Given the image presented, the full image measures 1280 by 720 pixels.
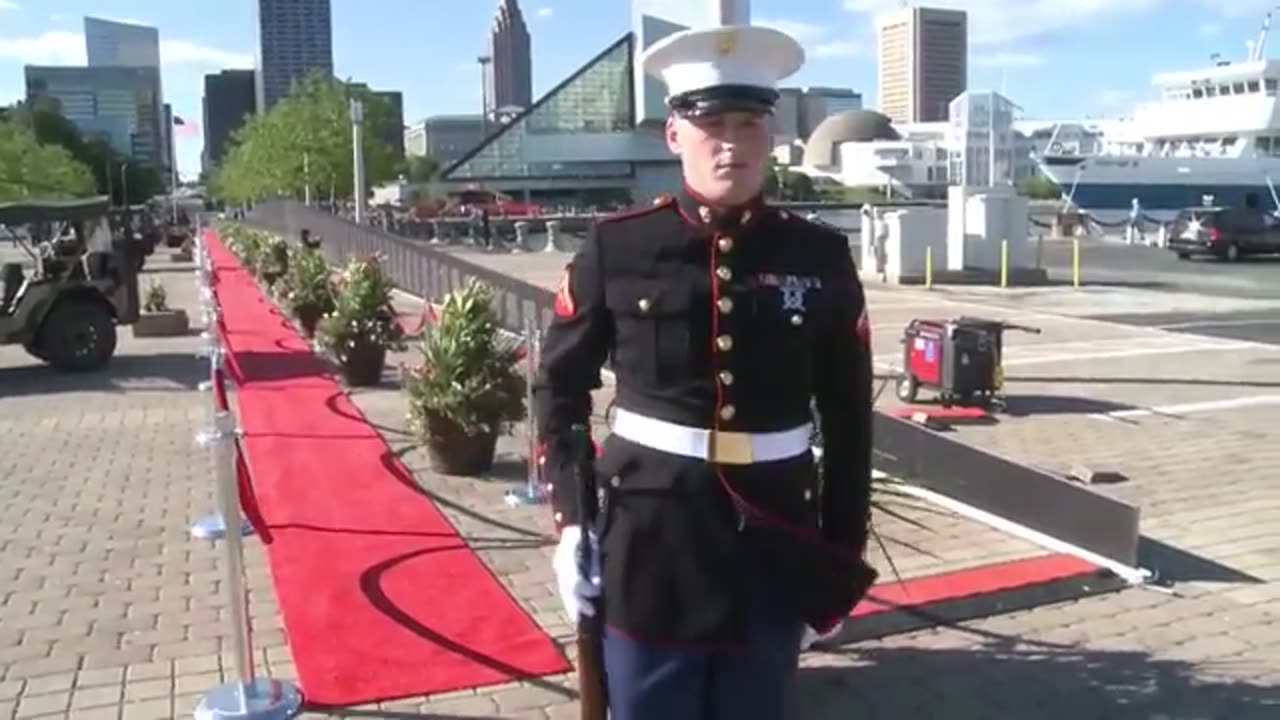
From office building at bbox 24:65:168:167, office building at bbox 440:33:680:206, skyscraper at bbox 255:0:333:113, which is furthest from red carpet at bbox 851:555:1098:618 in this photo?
skyscraper at bbox 255:0:333:113

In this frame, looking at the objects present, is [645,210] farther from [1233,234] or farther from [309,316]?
[1233,234]

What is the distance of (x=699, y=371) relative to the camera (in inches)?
103

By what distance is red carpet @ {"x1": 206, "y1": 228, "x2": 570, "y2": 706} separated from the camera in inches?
183

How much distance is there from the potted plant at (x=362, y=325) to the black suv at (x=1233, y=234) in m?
26.0

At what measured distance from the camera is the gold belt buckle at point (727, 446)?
8.50 ft

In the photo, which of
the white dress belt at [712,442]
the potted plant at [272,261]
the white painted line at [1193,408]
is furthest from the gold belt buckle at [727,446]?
the potted plant at [272,261]

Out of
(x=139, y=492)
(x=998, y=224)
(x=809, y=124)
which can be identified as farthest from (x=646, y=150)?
(x=139, y=492)

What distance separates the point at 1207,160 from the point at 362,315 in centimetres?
4683

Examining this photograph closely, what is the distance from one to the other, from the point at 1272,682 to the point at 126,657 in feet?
14.3

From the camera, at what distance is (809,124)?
178750mm

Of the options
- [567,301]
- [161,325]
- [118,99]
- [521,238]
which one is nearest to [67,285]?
[161,325]

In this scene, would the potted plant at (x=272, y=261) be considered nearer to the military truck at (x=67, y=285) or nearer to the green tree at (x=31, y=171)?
the military truck at (x=67, y=285)

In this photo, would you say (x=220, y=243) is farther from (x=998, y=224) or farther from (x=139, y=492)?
(x=139, y=492)

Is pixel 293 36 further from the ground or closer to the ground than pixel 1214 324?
further from the ground
